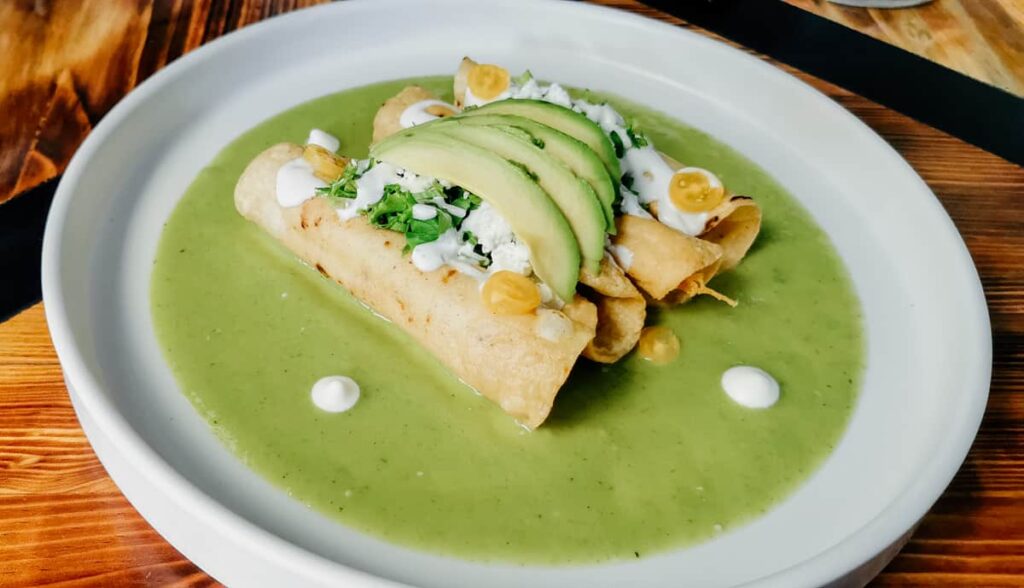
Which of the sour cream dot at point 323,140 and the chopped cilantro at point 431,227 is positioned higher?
the chopped cilantro at point 431,227

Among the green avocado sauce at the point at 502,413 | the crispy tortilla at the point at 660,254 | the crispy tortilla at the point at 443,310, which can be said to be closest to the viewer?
the green avocado sauce at the point at 502,413

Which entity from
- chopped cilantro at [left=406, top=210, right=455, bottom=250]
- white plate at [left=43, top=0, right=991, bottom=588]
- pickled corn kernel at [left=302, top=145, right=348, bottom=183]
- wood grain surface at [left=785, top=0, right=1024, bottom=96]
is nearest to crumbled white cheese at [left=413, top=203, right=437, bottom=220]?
chopped cilantro at [left=406, top=210, right=455, bottom=250]

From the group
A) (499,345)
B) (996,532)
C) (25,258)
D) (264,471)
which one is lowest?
(25,258)

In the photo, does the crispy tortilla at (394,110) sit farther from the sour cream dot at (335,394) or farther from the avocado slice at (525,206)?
the sour cream dot at (335,394)

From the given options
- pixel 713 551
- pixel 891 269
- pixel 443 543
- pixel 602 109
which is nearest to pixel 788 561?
pixel 713 551

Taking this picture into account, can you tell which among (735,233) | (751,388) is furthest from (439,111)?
(751,388)

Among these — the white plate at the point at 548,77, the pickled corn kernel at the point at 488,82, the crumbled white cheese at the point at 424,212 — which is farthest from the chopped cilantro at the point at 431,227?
the white plate at the point at 548,77

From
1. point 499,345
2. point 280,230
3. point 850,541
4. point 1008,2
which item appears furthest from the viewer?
point 1008,2

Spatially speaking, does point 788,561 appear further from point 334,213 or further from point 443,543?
point 334,213
